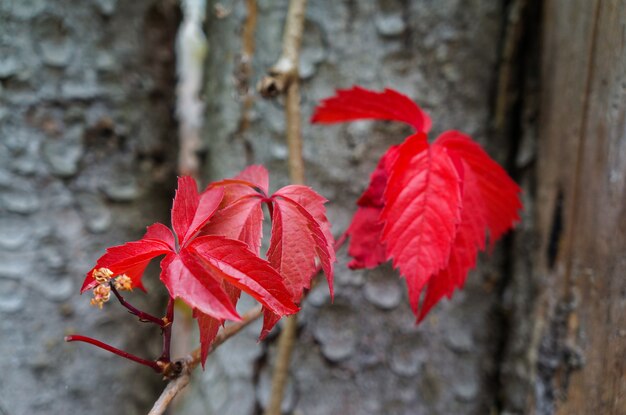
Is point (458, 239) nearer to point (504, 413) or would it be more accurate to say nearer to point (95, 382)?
point (504, 413)

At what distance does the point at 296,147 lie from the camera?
706 millimetres

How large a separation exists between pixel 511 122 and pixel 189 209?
64 centimetres

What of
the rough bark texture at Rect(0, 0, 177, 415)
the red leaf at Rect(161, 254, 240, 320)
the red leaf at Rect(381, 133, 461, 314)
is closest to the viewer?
the red leaf at Rect(161, 254, 240, 320)

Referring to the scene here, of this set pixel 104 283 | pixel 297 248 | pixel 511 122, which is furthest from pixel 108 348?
pixel 511 122

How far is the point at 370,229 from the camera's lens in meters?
0.55

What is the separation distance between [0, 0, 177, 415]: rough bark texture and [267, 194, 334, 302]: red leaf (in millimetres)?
564

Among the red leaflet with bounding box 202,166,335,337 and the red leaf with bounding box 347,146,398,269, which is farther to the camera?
the red leaf with bounding box 347,146,398,269

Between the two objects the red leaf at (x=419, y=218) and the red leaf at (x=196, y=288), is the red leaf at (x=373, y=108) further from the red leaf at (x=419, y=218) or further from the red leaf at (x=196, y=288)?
the red leaf at (x=196, y=288)

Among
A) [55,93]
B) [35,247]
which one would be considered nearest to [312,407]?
[35,247]

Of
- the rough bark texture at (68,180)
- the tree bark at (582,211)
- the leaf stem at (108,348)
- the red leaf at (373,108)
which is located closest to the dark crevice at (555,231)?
the tree bark at (582,211)

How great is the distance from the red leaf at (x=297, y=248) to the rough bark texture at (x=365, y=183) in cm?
40

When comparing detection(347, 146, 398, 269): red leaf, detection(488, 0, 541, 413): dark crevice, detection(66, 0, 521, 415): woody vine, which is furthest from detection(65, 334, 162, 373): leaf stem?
detection(488, 0, 541, 413): dark crevice

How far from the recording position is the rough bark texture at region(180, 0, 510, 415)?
2.67 feet

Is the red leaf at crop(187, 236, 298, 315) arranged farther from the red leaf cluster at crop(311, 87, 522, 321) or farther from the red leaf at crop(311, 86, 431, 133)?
the red leaf at crop(311, 86, 431, 133)
